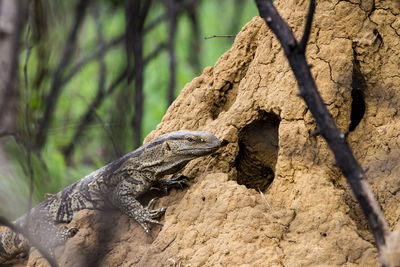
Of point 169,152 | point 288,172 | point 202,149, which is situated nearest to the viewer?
point 288,172

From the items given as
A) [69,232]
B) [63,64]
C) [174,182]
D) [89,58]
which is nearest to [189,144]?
[174,182]

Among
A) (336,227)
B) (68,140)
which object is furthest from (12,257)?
(68,140)

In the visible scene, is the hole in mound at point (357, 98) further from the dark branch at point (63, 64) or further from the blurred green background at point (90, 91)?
the dark branch at point (63, 64)

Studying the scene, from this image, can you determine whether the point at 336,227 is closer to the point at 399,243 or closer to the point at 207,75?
the point at 399,243

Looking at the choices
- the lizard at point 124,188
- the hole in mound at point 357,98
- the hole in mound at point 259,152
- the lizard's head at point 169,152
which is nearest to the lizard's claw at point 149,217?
the lizard at point 124,188

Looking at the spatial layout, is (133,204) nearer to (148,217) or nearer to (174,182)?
(148,217)

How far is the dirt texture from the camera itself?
13.8 feet

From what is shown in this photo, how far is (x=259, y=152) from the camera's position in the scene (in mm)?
5160

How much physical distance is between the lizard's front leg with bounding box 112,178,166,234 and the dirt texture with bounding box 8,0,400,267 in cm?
7

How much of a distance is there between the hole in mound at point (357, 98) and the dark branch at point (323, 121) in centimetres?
133

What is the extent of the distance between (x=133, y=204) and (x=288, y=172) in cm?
132

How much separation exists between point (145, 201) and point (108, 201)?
0.32 m

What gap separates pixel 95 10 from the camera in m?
11.3

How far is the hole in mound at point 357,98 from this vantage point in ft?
15.3
